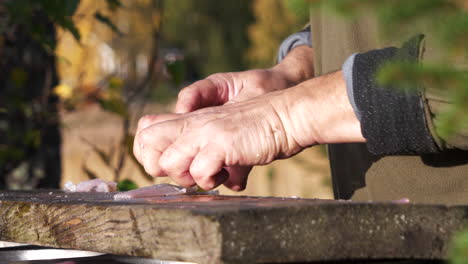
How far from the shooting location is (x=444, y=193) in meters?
1.57

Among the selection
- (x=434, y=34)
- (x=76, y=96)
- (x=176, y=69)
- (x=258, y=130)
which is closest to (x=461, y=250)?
(x=434, y=34)

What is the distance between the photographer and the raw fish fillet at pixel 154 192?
4.52 ft

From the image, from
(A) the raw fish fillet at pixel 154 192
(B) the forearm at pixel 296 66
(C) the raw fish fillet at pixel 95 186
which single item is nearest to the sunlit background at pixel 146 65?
(B) the forearm at pixel 296 66

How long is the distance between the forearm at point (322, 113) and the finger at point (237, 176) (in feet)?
0.91

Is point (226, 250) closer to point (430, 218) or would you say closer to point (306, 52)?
point (430, 218)

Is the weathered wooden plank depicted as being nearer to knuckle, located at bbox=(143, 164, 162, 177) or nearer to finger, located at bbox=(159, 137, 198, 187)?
finger, located at bbox=(159, 137, 198, 187)

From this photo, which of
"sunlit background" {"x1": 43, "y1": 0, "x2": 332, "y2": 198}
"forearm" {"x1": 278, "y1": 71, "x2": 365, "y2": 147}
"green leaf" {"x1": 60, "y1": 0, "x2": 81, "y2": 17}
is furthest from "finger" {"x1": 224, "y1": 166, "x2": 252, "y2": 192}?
"green leaf" {"x1": 60, "y1": 0, "x2": 81, "y2": 17}

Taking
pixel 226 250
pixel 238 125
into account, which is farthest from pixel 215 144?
pixel 226 250

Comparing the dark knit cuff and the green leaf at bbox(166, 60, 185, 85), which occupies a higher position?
the green leaf at bbox(166, 60, 185, 85)

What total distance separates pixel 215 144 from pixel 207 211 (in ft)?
1.26

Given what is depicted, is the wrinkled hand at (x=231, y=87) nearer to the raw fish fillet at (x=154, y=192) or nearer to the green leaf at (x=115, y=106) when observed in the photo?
the raw fish fillet at (x=154, y=192)

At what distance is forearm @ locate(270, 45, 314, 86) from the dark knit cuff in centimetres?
74

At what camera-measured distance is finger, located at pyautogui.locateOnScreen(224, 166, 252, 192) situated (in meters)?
1.61

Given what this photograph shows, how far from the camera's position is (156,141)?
4.66 feet
